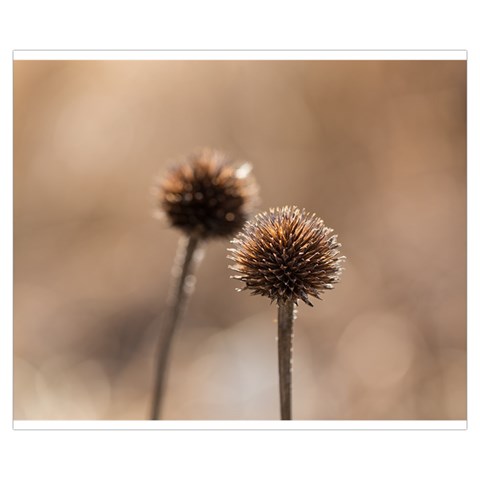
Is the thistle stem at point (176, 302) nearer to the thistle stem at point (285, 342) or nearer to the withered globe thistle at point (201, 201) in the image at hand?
the withered globe thistle at point (201, 201)

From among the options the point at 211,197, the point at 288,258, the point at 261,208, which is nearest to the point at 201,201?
the point at 211,197

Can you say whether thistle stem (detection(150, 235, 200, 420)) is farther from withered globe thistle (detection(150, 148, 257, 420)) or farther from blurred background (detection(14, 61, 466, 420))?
blurred background (detection(14, 61, 466, 420))

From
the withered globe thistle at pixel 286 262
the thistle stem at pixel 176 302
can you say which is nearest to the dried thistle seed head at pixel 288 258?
the withered globe thistle at pixel 286 262
